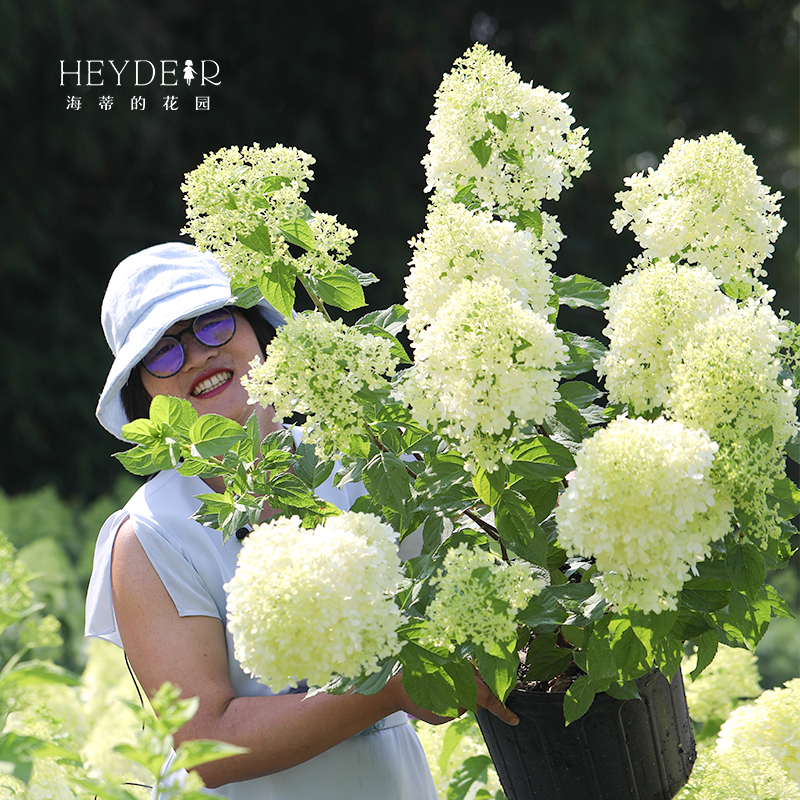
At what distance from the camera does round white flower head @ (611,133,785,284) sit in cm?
91

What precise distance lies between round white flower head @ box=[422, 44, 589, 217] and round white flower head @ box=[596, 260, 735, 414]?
0.18 meters

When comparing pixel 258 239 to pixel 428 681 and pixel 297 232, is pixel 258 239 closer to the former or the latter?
pixel 297 232

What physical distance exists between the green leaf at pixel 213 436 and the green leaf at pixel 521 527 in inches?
11.1

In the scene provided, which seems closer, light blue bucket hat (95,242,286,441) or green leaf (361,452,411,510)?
green leaf (361,452,411,510)

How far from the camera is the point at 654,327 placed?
31.6 inches

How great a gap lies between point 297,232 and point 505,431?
31 centimetres

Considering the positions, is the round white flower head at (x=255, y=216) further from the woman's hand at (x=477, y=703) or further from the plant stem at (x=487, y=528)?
the woman's hand at (x=477, y=703)

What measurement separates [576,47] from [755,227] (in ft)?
17.3

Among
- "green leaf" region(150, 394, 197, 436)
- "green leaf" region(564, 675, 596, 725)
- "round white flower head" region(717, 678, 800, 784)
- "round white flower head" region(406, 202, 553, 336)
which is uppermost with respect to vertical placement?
"round white flower head" region(406, 202, 553, 336)

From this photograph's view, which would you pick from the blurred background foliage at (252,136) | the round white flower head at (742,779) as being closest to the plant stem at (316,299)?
the round white flower head at (742,779)

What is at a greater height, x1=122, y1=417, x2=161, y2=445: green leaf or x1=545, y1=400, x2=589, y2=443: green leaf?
x1=122, y1=417, x2=161, y2=445: green leaf

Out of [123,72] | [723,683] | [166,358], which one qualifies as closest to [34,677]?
[166,358]

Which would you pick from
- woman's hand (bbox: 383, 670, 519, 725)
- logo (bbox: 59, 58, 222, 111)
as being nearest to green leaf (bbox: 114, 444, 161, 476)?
woman's hand (bbox: 383, 670, 519, 725)

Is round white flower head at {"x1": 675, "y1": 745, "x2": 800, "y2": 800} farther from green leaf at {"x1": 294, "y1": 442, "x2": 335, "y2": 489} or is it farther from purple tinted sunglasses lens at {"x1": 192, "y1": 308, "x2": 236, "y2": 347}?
purple tinted sunglasses lens at {"x1": 192, "y1": 308, "x2": 236, "y2": 347}
